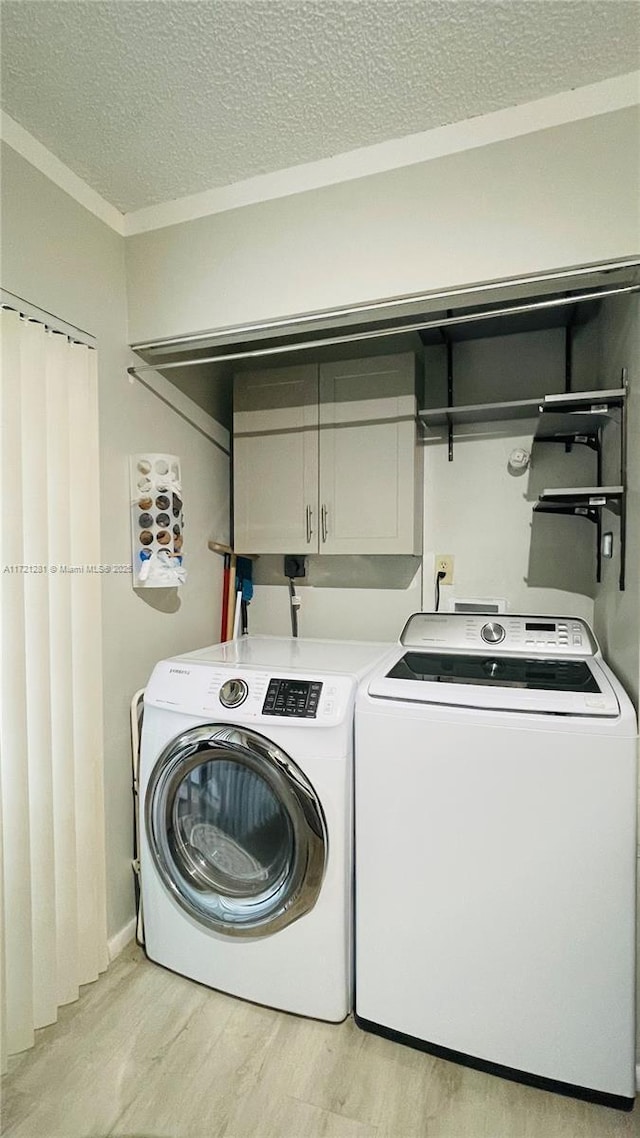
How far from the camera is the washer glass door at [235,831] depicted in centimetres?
159

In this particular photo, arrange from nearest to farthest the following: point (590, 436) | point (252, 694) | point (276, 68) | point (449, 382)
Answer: point (276, 68) → point (252, 694) → point (590, 436) → point (449, 382)

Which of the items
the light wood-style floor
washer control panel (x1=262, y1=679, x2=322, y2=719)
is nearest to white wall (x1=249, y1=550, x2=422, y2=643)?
washer control panel (x1=262, y1=679, x2=322, y2=719)

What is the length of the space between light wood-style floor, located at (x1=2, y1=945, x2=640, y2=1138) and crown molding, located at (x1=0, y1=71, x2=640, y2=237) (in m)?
2.52

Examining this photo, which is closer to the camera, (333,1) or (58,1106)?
(333,1)

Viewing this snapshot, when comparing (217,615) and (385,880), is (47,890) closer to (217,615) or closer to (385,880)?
(385,880)

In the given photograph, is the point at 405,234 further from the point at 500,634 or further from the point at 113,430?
the point at 500,634

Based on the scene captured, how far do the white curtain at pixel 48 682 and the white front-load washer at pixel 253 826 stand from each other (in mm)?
197

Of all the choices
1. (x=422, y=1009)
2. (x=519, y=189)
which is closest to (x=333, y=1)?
(x=519, y=189)

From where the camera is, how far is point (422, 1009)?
1512 millimetres

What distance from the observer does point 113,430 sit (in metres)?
1.87

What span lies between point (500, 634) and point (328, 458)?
99 centimetres

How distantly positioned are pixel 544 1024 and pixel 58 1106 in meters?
1.25

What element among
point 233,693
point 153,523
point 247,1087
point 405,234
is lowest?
point 247,1087

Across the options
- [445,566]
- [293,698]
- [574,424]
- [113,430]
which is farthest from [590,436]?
[113,430]
